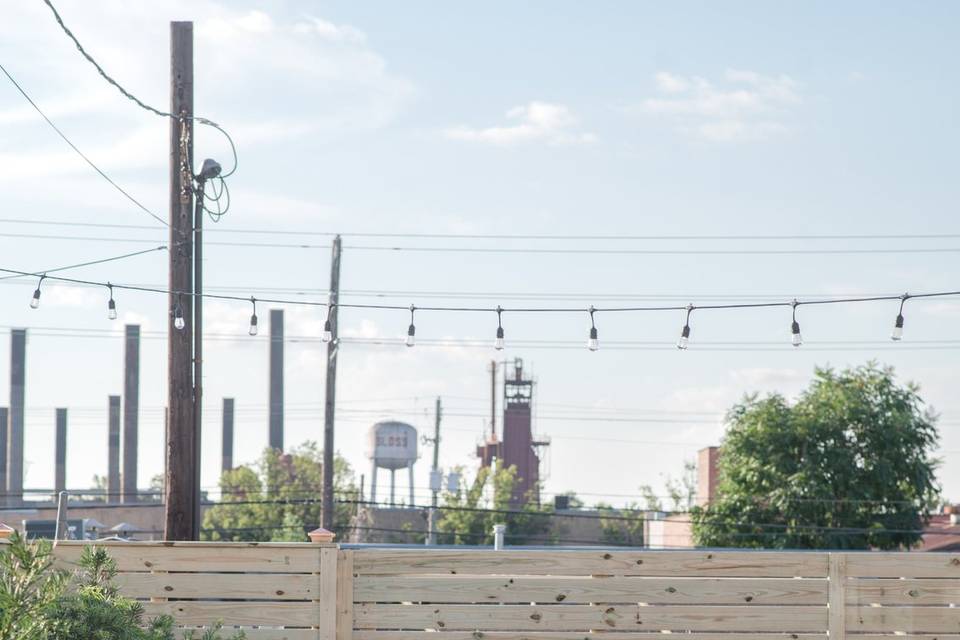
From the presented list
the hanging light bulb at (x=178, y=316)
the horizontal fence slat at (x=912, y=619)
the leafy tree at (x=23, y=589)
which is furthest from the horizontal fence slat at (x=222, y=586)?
the leafy tree at (x=23, y=589)

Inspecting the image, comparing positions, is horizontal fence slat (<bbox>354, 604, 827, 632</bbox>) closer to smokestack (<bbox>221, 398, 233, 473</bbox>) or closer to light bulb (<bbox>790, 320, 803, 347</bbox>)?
light bulb (<bbox>790, 320, 803, 347</bbox>)

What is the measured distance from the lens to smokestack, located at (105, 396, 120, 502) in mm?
72125

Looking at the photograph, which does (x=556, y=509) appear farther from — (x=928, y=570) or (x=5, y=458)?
(x=928, y=570)

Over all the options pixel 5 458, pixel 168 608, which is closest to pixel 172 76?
pixel 168 608

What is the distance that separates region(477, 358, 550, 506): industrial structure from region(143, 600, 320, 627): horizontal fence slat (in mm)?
60798

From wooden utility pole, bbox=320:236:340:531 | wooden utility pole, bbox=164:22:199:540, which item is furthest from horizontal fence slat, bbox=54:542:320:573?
wooden utility pole, bbox=320:236:340:531

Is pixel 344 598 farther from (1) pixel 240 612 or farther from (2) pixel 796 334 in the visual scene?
(2) pixel 796 334

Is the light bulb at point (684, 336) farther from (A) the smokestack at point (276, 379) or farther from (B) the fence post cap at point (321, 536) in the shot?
(A) the smokestack at point (276, 379)

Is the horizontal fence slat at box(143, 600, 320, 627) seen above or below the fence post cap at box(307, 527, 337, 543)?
below

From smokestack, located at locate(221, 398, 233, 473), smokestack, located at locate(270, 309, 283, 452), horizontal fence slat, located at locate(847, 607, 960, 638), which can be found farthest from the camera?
smokestack, located at locate(221, 398, 233, 473)

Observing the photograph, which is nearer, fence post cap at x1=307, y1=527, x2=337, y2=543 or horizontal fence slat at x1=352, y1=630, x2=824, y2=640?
horizontal fence slat at x1=352, y1=630, x2=824, y2=640

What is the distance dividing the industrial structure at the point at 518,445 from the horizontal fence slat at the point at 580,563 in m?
60.5

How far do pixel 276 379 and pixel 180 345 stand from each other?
Answer: 175ft

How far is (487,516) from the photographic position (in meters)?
64.3
